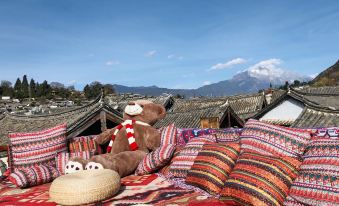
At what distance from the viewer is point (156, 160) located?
4.11 m

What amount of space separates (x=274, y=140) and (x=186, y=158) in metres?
1.12

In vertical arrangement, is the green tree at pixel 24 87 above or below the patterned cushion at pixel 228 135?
above

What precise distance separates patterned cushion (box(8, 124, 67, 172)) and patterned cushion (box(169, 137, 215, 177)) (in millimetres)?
1706

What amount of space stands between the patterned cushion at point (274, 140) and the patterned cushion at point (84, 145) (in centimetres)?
248

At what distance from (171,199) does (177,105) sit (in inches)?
917

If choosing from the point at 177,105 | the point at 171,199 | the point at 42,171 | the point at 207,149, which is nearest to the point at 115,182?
the point at 171,199

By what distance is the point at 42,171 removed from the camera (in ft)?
13.7

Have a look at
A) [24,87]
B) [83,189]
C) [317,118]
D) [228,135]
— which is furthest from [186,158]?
[24,87]

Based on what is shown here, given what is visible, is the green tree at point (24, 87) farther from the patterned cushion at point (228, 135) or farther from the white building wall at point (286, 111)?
the patterned cushion at point (228, 135)

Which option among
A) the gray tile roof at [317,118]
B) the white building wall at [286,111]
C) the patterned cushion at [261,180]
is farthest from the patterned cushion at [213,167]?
→ the white building wall at [286,111]

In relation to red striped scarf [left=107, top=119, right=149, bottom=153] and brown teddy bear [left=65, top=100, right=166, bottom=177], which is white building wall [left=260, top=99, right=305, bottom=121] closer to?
brown teddy bear [left=65, top=100, right=166, bottom=177]

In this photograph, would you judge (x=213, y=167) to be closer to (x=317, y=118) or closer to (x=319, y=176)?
(x=319, y=176)

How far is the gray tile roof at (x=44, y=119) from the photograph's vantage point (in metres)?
11.0

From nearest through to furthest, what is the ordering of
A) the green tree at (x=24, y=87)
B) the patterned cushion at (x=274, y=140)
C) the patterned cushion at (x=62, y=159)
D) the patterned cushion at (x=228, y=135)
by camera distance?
the patterned cushion at (x=274, y=140) < the patterned cushion at (x=228, y=135) < the patterned cushion at (x=62, y=159) < the green tree at (x=24, y=87)
